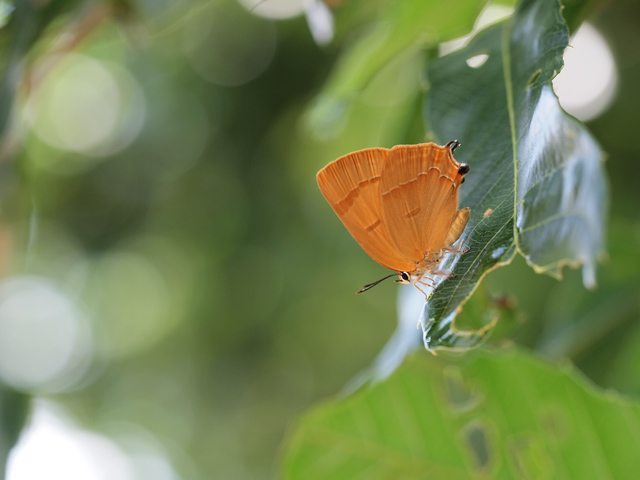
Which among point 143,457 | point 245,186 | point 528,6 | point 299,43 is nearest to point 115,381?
point 143,457

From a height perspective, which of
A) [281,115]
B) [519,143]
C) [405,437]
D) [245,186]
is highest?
[519,143]

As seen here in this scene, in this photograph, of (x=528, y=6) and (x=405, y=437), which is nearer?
(x=528, y=6)

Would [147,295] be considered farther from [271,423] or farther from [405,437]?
[405,437]

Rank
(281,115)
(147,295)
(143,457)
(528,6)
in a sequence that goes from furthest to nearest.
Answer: (143,457) → (147,295) → (281,115) → (528,6)

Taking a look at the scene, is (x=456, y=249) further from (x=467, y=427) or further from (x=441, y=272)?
(x=467, y=427)

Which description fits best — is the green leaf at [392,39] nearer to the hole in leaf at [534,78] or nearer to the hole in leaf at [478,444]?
the hole in leaf at [534,78]

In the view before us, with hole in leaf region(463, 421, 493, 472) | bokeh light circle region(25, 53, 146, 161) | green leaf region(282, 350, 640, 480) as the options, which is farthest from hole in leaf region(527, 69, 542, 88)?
bokeh light circle region(25, 53, 146, 161)

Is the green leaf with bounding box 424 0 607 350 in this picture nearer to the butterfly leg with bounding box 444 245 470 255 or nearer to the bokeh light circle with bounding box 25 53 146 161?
the butterfly leg with bounding box 444 245 470 255
